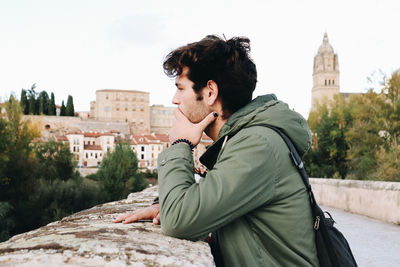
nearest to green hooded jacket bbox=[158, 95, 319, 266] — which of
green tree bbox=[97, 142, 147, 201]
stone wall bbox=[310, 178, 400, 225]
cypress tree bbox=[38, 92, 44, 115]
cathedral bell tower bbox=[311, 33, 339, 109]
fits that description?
stone wall bbox=[310, 178, 400, 225]

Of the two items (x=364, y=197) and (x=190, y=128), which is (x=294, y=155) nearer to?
(x=190, y=128)

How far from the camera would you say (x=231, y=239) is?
1323 millimetres

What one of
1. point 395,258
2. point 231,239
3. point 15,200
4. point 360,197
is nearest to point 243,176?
point 231,239

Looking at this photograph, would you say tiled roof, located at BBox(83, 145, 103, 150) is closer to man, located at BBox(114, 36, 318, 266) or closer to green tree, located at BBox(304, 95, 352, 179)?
green tree, located at BBox(304, 95, 352, 179)

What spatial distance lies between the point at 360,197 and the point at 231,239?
5355 millimetres

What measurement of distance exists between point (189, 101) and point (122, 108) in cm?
9357

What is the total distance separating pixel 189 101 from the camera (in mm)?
1689

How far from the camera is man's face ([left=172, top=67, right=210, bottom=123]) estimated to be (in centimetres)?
167

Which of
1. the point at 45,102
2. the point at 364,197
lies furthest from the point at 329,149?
the point at 45,102

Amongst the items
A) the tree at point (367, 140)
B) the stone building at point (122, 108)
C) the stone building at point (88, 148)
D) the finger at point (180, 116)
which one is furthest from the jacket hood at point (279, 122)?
the stone building at point (122, 108)

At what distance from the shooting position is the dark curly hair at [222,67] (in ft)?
5.26

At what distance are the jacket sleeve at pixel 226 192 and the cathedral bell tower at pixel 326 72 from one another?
93.6m

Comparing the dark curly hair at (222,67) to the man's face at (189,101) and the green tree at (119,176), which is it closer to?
the man's face at (189,101)

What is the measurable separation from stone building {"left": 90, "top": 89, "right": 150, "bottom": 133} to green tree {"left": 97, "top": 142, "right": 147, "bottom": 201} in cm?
5939
